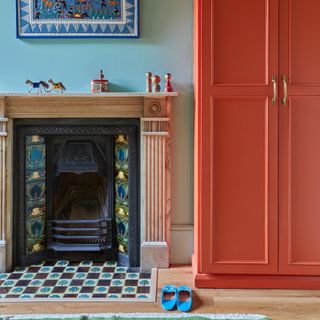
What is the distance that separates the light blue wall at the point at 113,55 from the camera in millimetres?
2609

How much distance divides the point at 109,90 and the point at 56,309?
1.49 meters

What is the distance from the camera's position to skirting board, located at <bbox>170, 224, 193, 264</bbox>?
269 centimetres

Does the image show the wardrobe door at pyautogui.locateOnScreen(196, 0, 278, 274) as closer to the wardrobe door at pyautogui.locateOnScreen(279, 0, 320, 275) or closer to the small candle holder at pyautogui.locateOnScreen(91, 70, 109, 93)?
the wardrobe door at pyautogui.locateOnScreen(279, 0, 320, 275)

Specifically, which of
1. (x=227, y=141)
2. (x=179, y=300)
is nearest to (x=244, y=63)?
(x=227, y=141)

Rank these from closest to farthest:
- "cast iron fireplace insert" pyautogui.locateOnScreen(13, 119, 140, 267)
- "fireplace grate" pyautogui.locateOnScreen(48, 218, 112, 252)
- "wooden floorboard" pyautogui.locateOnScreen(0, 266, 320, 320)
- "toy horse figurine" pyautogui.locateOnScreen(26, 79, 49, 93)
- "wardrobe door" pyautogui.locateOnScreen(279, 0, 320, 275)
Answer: "wooden floorboard" pyautogui.locateOnScreen(0, 266, 320, 320) → "wardrobe door" pyautogui.locateOnScreen(279, 0, 320, 275) → "toy horse figurine" pyautogui.locateOnScreen(26, 79, 49, 93) → "cast iron fireplace insert" pyautogui.locateOnScreen(13, 119, 140, 267) → "fireplace grate" pyautogui.locateOnScreen(48, 218, 112, 252)

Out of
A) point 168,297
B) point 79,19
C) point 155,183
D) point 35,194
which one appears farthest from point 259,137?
point 35,194

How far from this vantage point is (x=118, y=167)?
2719 millimetres

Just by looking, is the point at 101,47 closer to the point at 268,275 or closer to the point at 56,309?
the point at 56,309

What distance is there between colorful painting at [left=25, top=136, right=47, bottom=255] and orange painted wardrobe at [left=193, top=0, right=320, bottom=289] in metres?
1.23

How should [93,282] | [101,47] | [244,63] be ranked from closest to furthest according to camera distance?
[244,63] → [93,282] → [101,47]

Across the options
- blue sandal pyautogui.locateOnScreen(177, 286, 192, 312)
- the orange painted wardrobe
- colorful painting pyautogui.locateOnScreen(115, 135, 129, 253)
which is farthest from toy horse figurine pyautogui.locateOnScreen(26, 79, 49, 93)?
blue sandal pyautogui.locateOnScreen(177, 286, 192, 312)

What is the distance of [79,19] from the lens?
2588 mm

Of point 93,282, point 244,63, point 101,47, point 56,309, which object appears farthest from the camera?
point 101,47

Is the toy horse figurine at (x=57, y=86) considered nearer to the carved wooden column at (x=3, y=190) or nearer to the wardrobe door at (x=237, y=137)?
the carved wooden column at (x=3, y=190)
